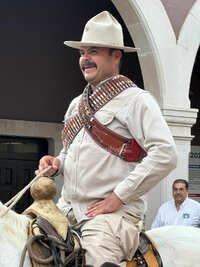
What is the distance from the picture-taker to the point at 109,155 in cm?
341

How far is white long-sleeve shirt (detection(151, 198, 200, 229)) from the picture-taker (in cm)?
734

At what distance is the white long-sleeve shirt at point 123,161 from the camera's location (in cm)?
332

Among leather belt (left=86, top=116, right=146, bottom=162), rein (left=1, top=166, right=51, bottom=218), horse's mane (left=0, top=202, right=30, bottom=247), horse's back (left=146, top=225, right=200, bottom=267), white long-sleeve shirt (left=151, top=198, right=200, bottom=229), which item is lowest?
white long-sleeve shirt (left=151, top=198, right=200, bottom=229)

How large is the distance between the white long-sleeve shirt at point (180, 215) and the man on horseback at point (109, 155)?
391 cm

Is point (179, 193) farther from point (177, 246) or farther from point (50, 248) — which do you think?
point (50, 248)

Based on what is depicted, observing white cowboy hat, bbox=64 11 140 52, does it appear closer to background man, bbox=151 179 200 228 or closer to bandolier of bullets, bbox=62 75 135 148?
bandolier of bullets, bbox=62 75 135 148

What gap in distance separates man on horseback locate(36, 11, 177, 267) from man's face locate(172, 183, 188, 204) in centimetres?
405

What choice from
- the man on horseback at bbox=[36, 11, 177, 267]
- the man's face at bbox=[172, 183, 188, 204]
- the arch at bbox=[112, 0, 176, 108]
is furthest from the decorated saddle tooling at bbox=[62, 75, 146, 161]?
the arch at bbox=[112, 0, 176, 108]

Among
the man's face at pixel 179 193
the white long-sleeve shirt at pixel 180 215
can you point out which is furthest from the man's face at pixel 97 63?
the man's face at pixel 179 193

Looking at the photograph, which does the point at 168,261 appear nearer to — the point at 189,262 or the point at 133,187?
the point at 189,262

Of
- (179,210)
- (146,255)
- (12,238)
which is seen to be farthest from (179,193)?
(12,238)

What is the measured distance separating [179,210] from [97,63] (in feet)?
14.0

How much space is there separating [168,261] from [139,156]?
64cm

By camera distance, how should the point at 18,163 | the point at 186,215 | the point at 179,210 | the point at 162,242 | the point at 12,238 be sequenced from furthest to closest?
the point at 18,163 < the point at 179,210 < the point at 186,215 < the point at 162,242 < the point at 12,238
